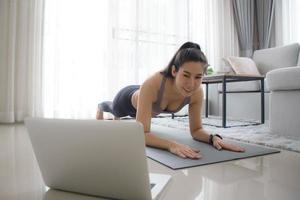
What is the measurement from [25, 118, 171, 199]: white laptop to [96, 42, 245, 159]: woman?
20.6 inches

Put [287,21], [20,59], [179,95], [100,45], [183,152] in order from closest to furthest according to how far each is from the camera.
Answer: [183,152] < [179,95] < [20,59] < [100,45] < [287,21]

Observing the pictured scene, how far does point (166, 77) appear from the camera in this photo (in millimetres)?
1300

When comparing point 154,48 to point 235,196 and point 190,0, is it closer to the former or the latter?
point 190,0

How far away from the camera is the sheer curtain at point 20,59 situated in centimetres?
252

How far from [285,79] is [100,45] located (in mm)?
2059

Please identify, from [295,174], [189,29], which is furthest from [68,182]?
[189,29]

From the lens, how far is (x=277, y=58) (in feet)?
10.1

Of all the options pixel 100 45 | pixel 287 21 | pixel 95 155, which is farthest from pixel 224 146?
pixel 287 21

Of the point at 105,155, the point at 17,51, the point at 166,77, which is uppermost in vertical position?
the point at 17,51

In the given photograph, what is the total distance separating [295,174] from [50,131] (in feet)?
2.68

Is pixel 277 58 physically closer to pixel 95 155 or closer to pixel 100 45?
pixel 100 45

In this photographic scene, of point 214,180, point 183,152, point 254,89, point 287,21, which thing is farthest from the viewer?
point 287,21

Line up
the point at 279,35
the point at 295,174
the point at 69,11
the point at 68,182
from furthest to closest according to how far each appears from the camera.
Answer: the point at 279,35
the point at 69,11
the point at 295,174
the point at 68,182

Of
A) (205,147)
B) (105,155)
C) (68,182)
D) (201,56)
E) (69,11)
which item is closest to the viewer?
(105,155)
